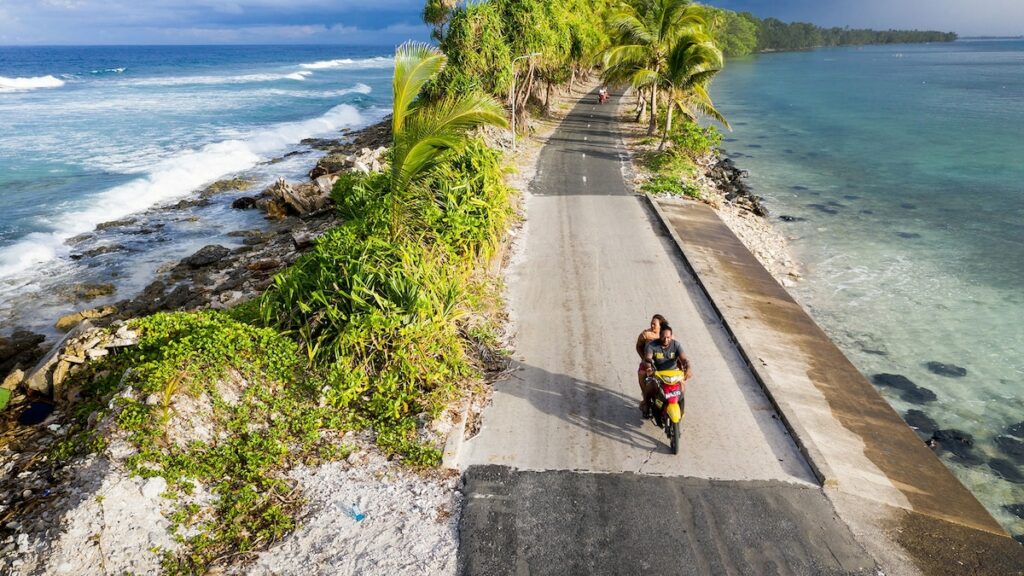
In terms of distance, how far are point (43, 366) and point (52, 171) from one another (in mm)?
27948

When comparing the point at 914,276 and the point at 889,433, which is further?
the point at 914,276

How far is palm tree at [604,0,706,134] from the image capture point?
26.5 m

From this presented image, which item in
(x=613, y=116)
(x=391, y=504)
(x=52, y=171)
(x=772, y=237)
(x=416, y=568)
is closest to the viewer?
(x=416, y=568)

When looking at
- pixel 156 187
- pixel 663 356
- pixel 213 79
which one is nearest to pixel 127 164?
pixel 156 187

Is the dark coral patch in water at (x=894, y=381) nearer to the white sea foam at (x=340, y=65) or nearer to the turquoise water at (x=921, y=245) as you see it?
the turquoise water at (x=921, y=245)

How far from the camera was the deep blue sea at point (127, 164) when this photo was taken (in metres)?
18.5

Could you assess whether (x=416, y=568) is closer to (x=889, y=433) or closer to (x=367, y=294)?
(x=367, y=294)

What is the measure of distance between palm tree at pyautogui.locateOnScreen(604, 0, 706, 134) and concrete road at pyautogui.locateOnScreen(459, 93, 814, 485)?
41.9ft

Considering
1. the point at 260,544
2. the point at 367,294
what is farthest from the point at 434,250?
the point at 260,544

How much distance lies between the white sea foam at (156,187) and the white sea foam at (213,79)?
145 ft

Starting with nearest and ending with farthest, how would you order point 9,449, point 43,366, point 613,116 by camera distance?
point 9,449 → point 43,366 → point 613,116

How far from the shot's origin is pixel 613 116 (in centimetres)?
4088

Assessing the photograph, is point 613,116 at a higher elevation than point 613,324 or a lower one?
higher

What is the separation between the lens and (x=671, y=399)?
24.8ft
